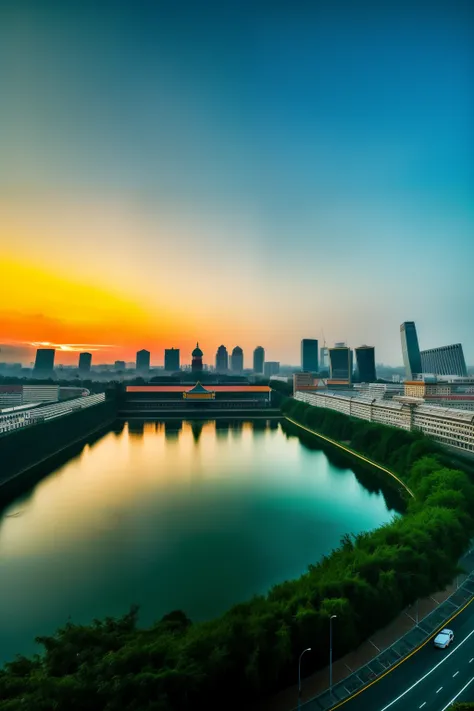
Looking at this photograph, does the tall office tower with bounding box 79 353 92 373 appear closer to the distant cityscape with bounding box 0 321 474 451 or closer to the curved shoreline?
the distant cityscape with bounding box 0 321 474 451

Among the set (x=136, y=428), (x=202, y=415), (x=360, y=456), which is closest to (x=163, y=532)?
(x=360, y=456)

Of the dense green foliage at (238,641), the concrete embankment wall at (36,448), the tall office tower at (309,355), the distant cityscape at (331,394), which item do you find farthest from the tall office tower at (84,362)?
the dense green foliage at (238,641)

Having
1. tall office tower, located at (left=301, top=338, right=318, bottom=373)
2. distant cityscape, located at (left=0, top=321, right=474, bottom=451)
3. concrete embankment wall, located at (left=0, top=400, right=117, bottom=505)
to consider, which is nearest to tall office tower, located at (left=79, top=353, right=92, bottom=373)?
distant cityscape, located at (left=0, top=321, right=474, bottom=451)

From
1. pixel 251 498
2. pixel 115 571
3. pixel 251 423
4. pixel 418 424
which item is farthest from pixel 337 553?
pixel 251 423

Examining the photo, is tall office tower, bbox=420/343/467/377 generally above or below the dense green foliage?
above

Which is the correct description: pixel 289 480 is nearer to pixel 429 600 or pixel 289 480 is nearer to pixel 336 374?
pixel 429 600

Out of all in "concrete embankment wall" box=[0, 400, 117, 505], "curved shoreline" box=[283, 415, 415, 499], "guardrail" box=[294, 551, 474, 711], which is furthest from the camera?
"concrete embankment wall" box=[0, 400, 117, 505]
